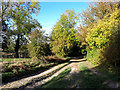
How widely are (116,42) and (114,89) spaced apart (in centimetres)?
400

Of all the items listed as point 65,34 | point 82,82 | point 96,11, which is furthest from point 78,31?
point 82,82

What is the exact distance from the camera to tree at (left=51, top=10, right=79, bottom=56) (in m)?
23.4

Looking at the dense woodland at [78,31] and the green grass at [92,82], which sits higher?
the dense woodland at [78,31]

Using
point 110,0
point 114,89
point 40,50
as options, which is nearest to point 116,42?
point 114,89

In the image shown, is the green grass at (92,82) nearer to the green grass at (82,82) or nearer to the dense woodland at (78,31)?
the green grass at (82,82)

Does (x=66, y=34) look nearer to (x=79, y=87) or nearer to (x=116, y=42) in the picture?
(x=116, y=42)

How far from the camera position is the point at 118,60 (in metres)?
6.46

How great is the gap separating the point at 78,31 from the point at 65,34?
7.28 metres

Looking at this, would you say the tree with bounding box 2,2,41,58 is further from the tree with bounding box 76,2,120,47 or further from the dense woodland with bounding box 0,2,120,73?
the tree with bounding box 76,2,120,47

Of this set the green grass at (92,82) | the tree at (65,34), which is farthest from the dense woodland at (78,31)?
the green grass at (92,82)

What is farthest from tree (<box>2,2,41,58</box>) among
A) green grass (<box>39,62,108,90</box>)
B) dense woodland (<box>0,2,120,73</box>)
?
green grass (<box>39,62,108,90</box>)

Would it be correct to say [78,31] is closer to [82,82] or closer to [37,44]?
[37,44]

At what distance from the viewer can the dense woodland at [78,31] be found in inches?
308

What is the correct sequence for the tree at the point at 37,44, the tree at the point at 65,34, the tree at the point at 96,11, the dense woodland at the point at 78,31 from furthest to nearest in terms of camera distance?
the tree at the point at 65,34 → the tree at the point at 37,44 → the tree at the point at 96,11 → the dense woodland at the point at 78,31
